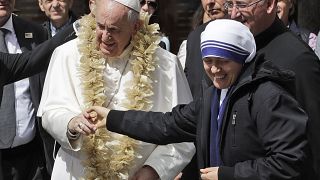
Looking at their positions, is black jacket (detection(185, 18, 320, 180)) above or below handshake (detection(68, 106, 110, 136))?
above

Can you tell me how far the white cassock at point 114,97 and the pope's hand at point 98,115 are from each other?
161 millimetres

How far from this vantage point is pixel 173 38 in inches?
444

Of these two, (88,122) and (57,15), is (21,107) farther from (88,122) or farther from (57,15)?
(88,122)

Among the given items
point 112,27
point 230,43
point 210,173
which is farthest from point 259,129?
point 112,27

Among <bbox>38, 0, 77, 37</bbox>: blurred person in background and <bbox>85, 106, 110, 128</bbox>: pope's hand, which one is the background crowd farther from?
<bbox>38, 0, 77, 37</bbox>: blurred person in background

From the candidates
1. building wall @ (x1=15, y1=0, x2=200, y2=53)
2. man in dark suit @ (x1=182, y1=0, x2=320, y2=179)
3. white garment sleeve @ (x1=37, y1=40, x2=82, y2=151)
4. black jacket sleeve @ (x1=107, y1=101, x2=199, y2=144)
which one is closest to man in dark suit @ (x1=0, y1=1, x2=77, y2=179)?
white garment sleeve @ (x1=37, y1=40, x2=82, y2=151)

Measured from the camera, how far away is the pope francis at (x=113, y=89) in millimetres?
4859

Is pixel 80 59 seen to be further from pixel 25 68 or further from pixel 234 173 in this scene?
pixel 234 173

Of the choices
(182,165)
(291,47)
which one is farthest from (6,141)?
(291,47)

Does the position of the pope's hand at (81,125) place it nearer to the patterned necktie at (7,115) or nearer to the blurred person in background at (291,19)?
the patterned necktie at (7,115)

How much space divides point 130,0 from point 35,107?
2.47 meters

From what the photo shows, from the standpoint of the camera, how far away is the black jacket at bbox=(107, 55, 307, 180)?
12.5 ft

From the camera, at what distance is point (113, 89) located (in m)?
5.05

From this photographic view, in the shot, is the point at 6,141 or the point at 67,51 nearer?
the point at 67,51
